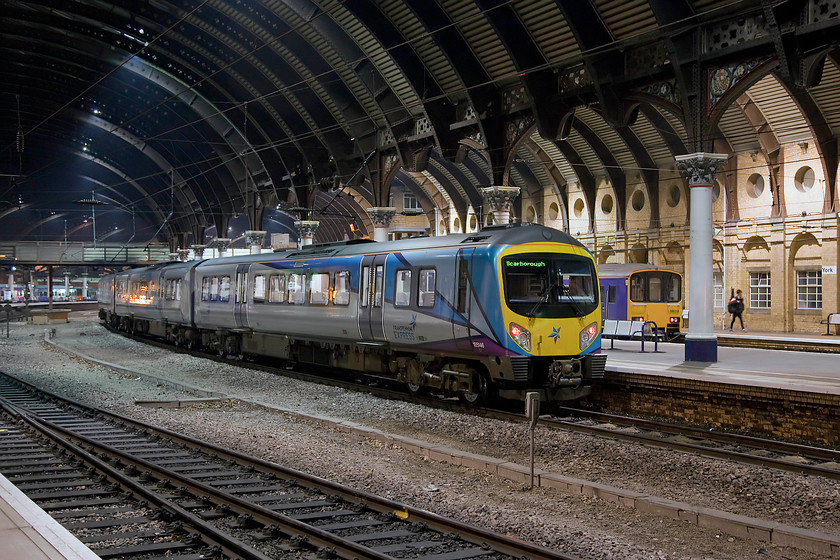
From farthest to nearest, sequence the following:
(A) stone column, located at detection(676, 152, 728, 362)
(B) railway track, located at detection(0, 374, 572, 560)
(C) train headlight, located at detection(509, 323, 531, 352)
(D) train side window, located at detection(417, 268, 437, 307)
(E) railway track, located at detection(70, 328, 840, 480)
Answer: (A) stone column, located at detection(676, 152, 728, 362), (D) train side window, located at detection(417, 268, 437, 307), (C) train headlight, located at detection(509, 323, 531, 352), (E) railway track, located at detection(70, 328, 840, 480), (B) railway track, located at detection(0, 374, 572, 560)

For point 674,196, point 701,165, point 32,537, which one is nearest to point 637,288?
point 674,196

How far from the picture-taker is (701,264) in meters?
18.0

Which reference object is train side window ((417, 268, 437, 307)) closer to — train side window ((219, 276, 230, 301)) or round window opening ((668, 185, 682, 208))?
train side window ((219, 276, 230, 301))

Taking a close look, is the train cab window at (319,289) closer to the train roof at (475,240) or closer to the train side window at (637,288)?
the train roof at (475,240)

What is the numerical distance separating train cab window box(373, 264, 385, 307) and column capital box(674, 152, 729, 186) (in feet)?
22.9

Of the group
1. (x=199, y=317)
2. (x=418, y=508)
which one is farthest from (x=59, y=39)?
(x=418, y=508)

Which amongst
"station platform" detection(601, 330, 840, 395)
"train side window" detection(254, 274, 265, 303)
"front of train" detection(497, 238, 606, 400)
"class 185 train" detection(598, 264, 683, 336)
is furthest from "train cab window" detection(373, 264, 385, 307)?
"class 185 train" detection(598, 264, 683, 336)

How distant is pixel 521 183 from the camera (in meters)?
42.8

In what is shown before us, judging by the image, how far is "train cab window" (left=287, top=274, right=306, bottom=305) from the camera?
2005 cm

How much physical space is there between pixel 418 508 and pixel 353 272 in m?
10.2

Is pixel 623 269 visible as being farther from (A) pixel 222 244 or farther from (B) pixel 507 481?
(A) pixel 222 244

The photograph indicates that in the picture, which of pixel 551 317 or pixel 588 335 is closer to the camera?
pixel 551 317

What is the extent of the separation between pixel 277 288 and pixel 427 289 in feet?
23.0

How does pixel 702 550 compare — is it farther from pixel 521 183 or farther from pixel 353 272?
pixel 521 183
